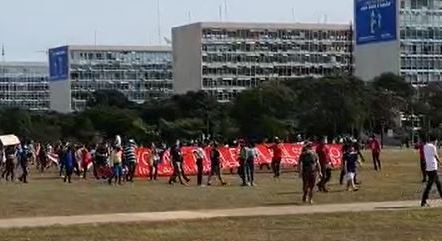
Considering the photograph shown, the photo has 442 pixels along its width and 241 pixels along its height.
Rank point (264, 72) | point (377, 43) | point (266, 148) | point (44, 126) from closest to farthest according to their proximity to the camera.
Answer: point (266, 148) < point (44, 126) < point (377, 43) < point (264, 72)

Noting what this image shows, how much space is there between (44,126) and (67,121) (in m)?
7.24

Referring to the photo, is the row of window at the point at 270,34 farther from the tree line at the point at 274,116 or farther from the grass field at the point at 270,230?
the grass field at the point at 270,230

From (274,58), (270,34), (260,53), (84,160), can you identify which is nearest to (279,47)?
(274,58)

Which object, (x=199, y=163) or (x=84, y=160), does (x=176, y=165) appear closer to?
(x=199, y=163)

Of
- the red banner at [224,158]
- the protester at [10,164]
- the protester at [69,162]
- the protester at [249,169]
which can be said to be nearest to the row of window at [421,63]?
the red banner at [224,158]

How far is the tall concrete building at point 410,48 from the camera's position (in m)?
159

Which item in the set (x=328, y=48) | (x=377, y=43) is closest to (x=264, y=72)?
(x=328, y=48)

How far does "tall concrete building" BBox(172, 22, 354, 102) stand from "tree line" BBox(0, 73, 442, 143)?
2643 cm

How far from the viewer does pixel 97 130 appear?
142m

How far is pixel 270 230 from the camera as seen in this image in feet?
58.6

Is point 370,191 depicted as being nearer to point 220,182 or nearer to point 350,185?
point 350,185

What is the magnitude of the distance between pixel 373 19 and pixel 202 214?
12808 centimetres

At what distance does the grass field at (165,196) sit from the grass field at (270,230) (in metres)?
4.11

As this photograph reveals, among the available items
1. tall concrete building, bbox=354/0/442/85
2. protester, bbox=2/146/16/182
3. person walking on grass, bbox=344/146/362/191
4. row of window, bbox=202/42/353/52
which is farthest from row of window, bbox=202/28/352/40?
person walking on grass, bbox=344/146/362/191
